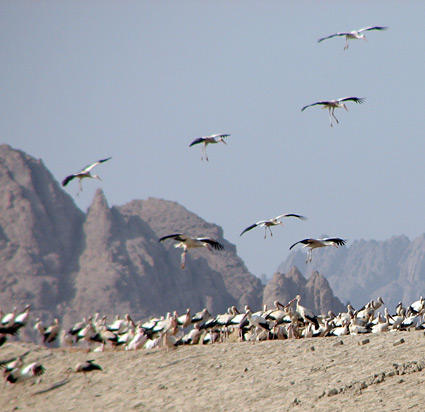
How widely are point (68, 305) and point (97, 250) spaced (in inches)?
637

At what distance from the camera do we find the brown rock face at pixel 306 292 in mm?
136125

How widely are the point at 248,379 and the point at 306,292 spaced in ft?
391

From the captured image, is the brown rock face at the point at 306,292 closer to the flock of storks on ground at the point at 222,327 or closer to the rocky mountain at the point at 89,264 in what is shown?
the rocky mountain at the point at 89,264

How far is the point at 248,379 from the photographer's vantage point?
865 inches

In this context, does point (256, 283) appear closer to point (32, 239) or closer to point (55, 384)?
point (32, 239)

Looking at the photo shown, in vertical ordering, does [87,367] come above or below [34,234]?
below

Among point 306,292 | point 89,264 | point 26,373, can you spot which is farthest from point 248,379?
point 89,264

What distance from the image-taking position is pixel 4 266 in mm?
152375

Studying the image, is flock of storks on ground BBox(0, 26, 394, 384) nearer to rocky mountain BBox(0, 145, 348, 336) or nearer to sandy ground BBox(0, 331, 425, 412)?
sandy ground BBox(0, 331, 425, 412)

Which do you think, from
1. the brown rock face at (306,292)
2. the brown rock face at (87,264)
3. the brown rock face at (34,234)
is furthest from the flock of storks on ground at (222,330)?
the brown rock face at (87,264)

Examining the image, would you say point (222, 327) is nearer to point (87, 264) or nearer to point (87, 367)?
point (87, 367)

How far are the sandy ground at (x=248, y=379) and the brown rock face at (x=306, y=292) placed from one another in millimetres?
109358

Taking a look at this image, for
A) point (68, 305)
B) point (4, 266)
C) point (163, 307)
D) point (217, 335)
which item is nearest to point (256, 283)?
point (163, 307)

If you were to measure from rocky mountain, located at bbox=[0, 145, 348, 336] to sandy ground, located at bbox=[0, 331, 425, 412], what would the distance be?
11642 cm
